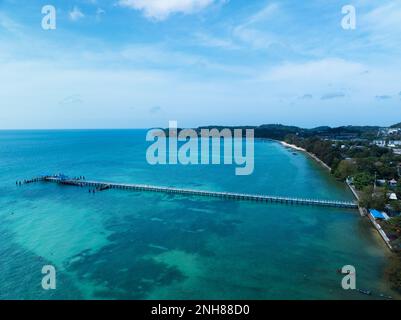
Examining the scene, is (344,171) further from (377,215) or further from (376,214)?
(377,215)

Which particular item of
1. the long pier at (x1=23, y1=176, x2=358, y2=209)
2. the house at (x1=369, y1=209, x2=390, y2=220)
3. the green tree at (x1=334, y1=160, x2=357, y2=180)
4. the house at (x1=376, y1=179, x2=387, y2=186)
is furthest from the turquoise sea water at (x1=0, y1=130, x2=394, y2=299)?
the house at (x1=376, y1=179, x2=387, y2=186)

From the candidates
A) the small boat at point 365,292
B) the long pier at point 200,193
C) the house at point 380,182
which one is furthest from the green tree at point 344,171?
the small boat at point 365,292

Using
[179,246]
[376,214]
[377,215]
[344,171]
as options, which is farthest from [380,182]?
[179,246]

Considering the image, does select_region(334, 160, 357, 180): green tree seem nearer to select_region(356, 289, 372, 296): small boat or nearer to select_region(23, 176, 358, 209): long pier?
select_region(23, 176, 358, 209): long pier

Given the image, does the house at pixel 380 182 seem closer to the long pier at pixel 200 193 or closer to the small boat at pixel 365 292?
the long pier at pixel 200 193

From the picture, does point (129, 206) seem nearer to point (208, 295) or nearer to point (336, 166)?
point (208, 295)
